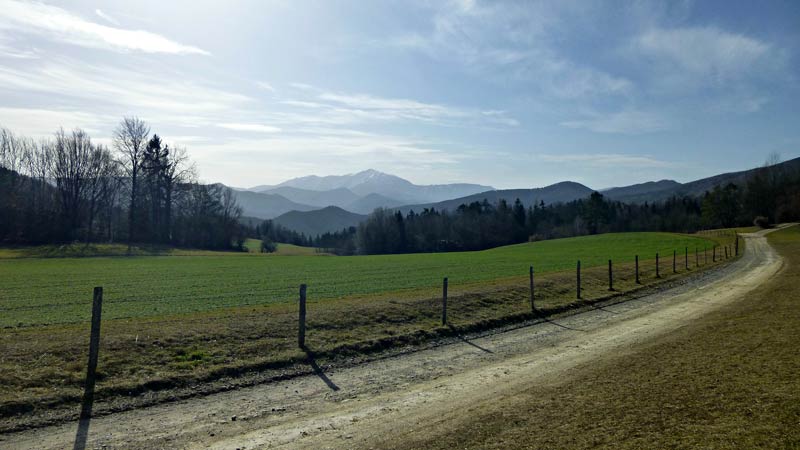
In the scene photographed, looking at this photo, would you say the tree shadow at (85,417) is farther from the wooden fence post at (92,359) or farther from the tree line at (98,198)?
the tree line at (98,198)

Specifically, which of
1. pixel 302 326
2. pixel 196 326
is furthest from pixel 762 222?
pixel 196 326

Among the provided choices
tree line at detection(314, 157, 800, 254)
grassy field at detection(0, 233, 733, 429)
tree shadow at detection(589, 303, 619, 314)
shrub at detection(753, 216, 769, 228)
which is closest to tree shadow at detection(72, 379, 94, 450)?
grassy field at detection(0, 233, 733, 429)

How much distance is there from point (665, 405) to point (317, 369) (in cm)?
720

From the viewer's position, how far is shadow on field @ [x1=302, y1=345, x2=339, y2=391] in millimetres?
9922

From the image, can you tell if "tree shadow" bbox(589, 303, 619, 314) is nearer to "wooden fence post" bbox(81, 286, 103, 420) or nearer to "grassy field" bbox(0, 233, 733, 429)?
"grassy field" bbox(0, 233, 733, 429)

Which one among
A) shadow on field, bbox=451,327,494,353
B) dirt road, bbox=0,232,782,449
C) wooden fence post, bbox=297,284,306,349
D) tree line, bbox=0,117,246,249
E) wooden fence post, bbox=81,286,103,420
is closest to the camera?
dirt road, bbox=0,232,782,449

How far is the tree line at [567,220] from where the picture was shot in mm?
111812

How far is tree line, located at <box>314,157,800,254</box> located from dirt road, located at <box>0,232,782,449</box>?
113853mm

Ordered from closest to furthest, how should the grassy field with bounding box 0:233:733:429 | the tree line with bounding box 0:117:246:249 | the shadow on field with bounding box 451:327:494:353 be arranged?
the grassy field with bounding box 0:233:733:429
the shadow on field with bounding box 451:327:494:353
the tree line with bounding box 0:117:246:249

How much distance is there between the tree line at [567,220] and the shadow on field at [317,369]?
11645cm

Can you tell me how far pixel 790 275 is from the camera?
1136 inches

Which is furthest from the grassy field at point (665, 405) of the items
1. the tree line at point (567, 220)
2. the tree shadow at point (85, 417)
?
the tree line at point (567, 220)

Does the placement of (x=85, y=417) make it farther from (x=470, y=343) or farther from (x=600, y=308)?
(x=600, y=308)

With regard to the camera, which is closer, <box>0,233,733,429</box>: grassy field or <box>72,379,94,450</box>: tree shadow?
<box>72,379,94,450</box>: tree shadow
